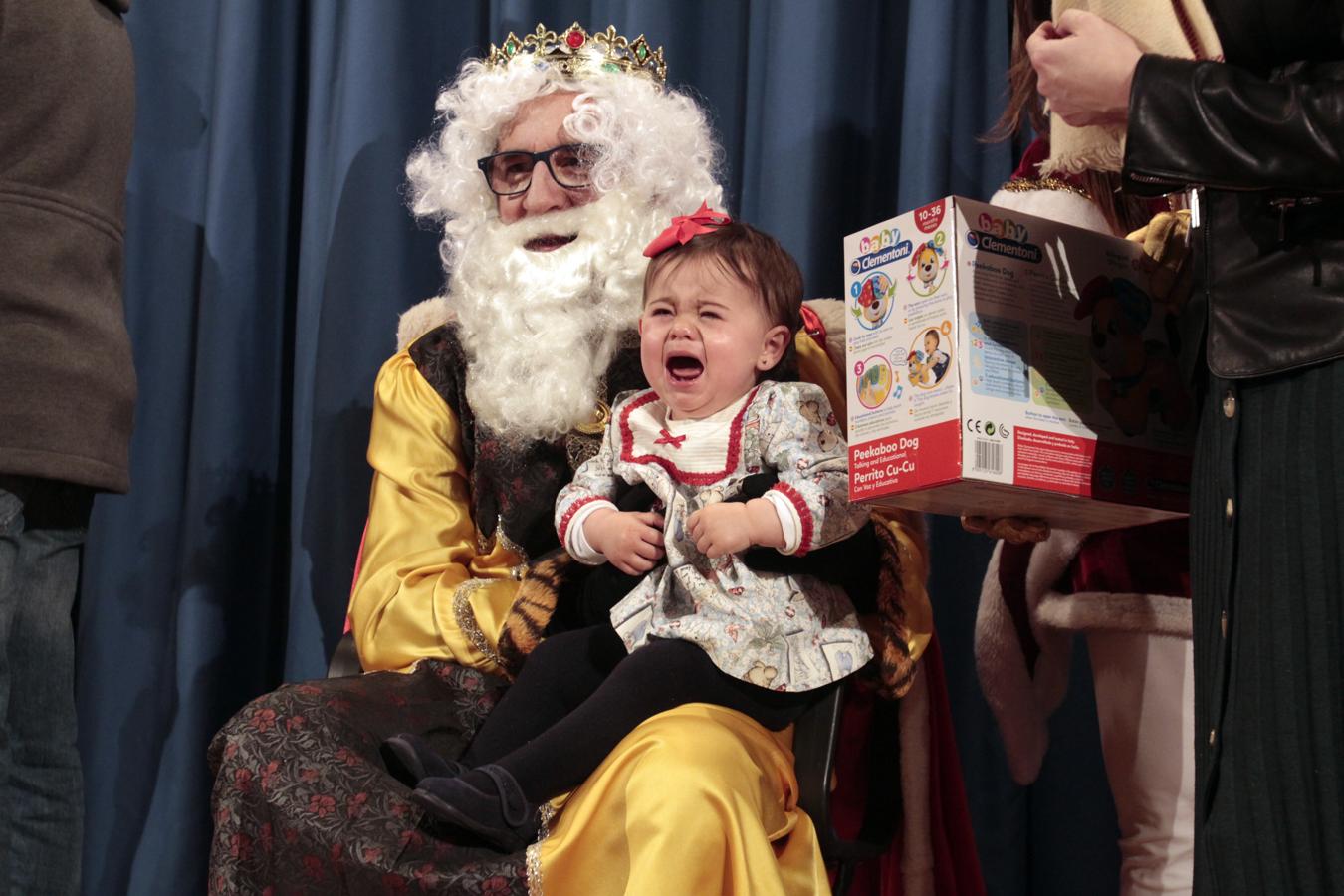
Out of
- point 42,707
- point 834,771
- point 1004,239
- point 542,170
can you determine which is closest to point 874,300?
point 1004,239

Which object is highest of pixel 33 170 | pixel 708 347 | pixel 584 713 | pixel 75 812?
pixel 33 170

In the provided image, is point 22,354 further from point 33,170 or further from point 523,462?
point 523,462

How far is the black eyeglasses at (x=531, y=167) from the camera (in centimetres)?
254

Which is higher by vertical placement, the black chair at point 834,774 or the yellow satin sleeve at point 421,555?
the yellow satin sleeve at point 421,555

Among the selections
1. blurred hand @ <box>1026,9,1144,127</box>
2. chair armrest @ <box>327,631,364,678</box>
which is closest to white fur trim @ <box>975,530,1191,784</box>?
blurred hand @ <box>1026,9,1144,127</box>

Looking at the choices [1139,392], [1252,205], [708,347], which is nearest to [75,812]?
[708,347]

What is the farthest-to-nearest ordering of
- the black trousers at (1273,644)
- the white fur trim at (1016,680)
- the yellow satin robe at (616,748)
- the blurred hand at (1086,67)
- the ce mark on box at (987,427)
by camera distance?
the white fur trim at (1016,680) < the yellow satin robe at (616,748) < the ce mark on box at (987,427) < the blurred hand at (1086,67) < the black trousers at (1273,644)

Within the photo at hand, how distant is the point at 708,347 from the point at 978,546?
956 mm

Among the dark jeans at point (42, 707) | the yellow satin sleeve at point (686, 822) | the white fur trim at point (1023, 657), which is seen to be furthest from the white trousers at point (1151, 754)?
the dark jeans at point (42, 707)

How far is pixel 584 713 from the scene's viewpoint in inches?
73.3

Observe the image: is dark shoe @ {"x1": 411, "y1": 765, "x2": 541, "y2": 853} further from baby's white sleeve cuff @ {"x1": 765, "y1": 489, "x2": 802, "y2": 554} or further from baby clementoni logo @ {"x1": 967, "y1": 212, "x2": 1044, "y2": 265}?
baby clementoni logo @ {"x1": 967, "y1": 212, "x2": 1044, "y2": 265}

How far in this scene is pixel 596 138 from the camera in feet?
8.27

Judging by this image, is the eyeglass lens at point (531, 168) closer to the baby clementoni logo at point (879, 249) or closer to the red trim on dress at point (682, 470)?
the red trim on dress at point (682, 470)

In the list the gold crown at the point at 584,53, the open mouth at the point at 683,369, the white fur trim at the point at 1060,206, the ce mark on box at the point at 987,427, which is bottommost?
the ce mark on box at the point at 987,427
